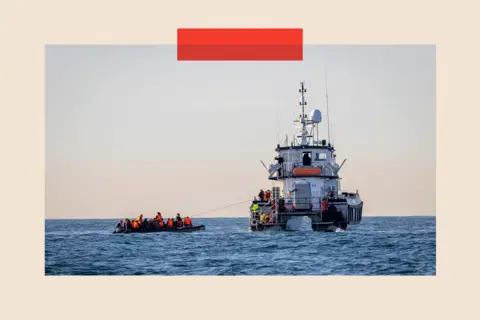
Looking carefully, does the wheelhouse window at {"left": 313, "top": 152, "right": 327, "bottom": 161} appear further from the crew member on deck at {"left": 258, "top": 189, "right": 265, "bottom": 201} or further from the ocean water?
the ocean water

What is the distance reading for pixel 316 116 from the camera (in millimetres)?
50906

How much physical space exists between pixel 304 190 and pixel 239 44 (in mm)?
20688

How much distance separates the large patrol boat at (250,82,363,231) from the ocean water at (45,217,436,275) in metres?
0.99

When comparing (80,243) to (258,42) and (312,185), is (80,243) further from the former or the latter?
(258,42)

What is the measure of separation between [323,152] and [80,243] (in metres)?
14.7

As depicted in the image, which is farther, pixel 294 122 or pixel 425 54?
pixel 294 122

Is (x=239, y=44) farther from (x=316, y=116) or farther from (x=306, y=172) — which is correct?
(x=316, y=116)

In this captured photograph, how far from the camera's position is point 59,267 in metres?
33.5

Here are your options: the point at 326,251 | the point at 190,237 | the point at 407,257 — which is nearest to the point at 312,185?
the point at 190,237

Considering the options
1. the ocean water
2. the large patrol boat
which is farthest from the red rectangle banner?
the large patrol boat

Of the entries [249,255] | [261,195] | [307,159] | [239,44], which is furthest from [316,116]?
[239,44]

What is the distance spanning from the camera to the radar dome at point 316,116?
50.8 m

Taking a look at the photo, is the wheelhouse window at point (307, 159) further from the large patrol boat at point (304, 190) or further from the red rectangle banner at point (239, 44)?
the red rectangle banner at point (239, 44)

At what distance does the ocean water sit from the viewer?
33.5 metres
